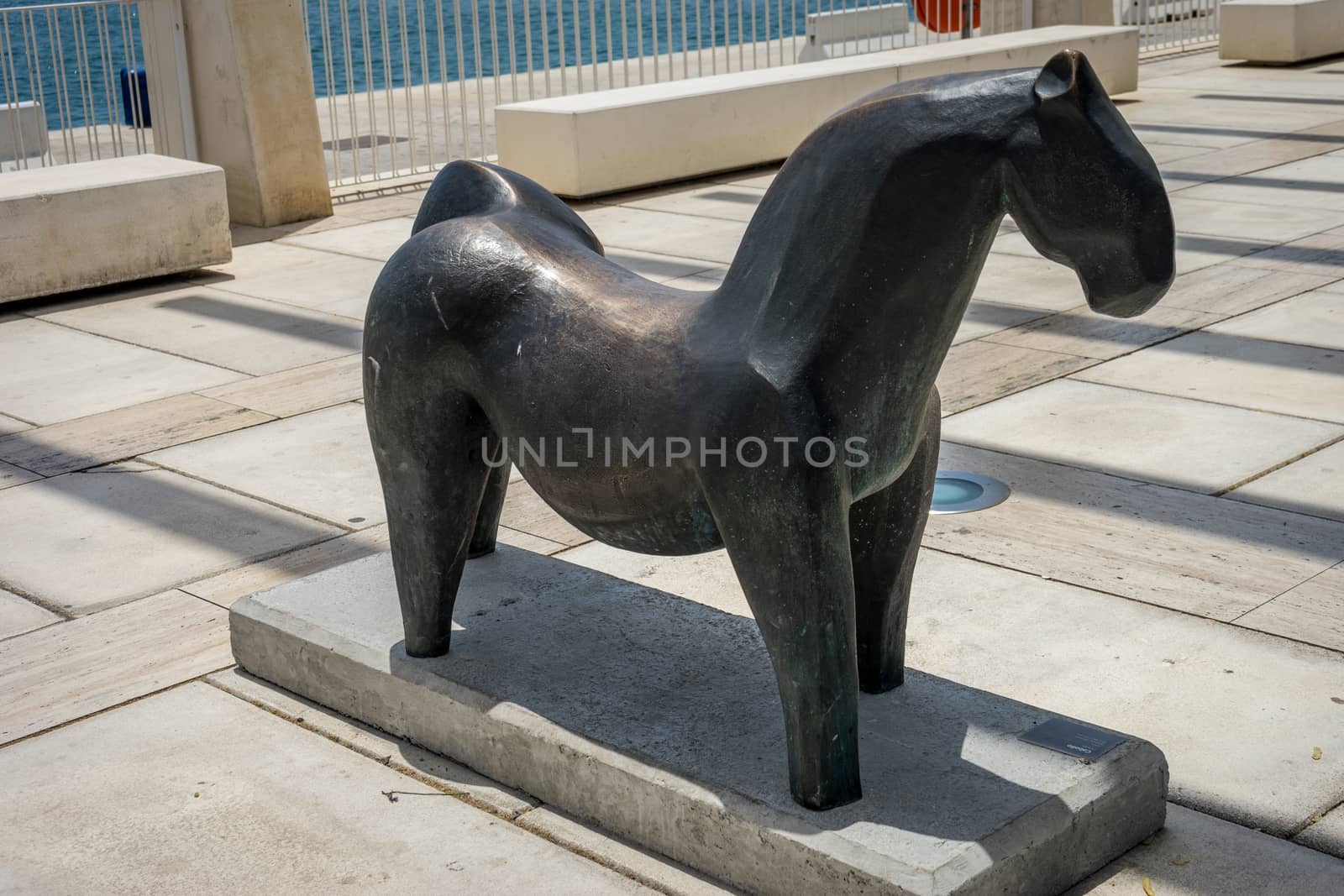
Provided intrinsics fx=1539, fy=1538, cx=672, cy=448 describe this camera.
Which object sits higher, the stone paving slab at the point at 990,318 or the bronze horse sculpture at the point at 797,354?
the bronze horse sculpture at the point at 797,354

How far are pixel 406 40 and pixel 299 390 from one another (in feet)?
19.5

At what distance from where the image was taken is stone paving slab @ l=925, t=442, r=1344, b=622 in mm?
4508

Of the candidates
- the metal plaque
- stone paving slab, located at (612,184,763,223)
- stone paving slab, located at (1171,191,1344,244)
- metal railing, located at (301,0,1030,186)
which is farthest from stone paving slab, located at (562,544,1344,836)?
metal railing, located at (301,0,1030,186)

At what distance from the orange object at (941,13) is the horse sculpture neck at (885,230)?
14.3 metres

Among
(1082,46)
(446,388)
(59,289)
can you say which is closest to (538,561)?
(446,388)

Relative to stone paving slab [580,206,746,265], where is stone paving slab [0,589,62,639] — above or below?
below

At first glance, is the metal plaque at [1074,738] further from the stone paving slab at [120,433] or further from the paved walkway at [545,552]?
the stone paving slab at [120,433]

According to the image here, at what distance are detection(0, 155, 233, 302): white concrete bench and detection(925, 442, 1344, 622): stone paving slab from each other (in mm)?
5689

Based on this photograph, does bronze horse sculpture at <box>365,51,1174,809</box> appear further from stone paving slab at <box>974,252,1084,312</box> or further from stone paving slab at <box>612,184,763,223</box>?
stone paving slab at <box>612,184,763,223</box>

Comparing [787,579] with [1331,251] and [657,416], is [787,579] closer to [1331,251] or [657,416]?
[657,416]

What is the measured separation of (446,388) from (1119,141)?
1549 mm

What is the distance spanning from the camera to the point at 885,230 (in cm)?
274

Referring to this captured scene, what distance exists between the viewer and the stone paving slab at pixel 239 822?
10.4 ft

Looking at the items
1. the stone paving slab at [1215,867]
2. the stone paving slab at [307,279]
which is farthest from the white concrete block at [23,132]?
the stone paving slab at [1215,867]
